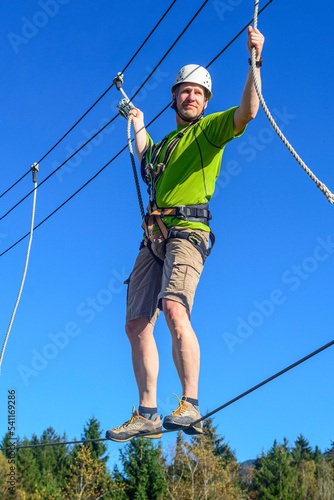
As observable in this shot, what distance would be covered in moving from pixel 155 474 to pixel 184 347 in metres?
33.5

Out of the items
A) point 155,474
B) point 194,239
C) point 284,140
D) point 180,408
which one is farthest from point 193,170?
point 155,474

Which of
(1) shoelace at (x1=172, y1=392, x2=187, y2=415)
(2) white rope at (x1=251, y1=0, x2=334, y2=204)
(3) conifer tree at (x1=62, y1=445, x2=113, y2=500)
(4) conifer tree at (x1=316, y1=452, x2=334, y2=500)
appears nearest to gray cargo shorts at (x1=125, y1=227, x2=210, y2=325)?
(1) shoelace at (x1=172, y1=392, x2=187, y2=415)

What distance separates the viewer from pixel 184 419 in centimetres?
373

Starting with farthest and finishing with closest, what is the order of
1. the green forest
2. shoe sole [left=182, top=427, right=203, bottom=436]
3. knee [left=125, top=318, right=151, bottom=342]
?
the green forest
knee [left=125, top=318, right=151, bottom=342]
shoe sole [left=182, top=427, right=203, bottom=436]

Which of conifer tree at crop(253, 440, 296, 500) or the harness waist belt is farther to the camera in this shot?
conifer tree at crop(253, 440, 296, 500)

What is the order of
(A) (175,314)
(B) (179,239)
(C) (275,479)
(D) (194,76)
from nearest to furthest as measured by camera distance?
1. (A) (175,314)
2. (B) (179,239)
3. (D) (194,76)
4. (C) (275,479)

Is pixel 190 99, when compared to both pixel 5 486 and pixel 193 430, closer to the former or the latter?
pixel 193 430

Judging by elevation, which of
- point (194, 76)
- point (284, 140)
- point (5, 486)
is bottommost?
point (284, 140)

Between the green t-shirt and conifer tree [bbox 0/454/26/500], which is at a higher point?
conifer tree [bbox 0/454/26/500]

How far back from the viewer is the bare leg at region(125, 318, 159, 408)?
4211 mm

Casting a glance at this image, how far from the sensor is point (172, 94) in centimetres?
Result: 470

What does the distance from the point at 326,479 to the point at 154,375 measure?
46.6 metres

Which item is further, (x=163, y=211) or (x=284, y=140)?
(x=163, y=211)

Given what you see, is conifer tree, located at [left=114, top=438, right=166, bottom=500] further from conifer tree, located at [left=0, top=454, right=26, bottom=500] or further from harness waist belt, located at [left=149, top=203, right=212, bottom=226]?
harness waist belt, located at [left=149, top=203, right=212, bottom=226]
